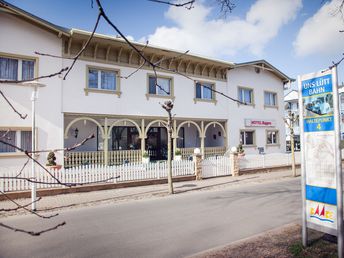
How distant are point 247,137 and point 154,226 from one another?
17276 mm

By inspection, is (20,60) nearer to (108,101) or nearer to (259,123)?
(108,101)

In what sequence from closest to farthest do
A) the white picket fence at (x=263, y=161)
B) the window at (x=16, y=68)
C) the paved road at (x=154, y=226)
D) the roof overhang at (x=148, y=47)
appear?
the paved road at (x=154, y=226)
the window at (x=16, y=68)
the roof overhang at (x=148, y=47)
the white picket fence at (x=263, y=161)

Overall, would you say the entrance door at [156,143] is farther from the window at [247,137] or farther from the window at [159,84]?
the window at [247,137]

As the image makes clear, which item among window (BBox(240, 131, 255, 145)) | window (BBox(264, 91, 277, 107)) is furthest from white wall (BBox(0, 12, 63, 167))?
window (BBox(264, 91, 277, 107))

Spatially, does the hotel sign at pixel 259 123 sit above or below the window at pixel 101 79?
below

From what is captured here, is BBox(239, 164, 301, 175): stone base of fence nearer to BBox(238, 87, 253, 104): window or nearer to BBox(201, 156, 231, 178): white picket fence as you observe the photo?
BBox(201, 156, 231, 178): white picket fence

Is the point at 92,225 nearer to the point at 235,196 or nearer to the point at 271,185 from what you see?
the point at 235,196

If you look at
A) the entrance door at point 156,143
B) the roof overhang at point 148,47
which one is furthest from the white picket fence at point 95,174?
the entrance door at point 156,143

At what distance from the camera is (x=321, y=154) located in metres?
5.07

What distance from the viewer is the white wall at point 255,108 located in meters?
21.3

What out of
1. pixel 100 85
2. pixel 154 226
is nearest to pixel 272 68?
pixel 100 85

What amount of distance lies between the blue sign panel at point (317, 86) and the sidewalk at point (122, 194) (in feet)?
23.5

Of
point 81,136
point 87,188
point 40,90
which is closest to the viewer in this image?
point 87,188

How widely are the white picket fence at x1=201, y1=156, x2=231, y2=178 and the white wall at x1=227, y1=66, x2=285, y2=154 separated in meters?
5.24
